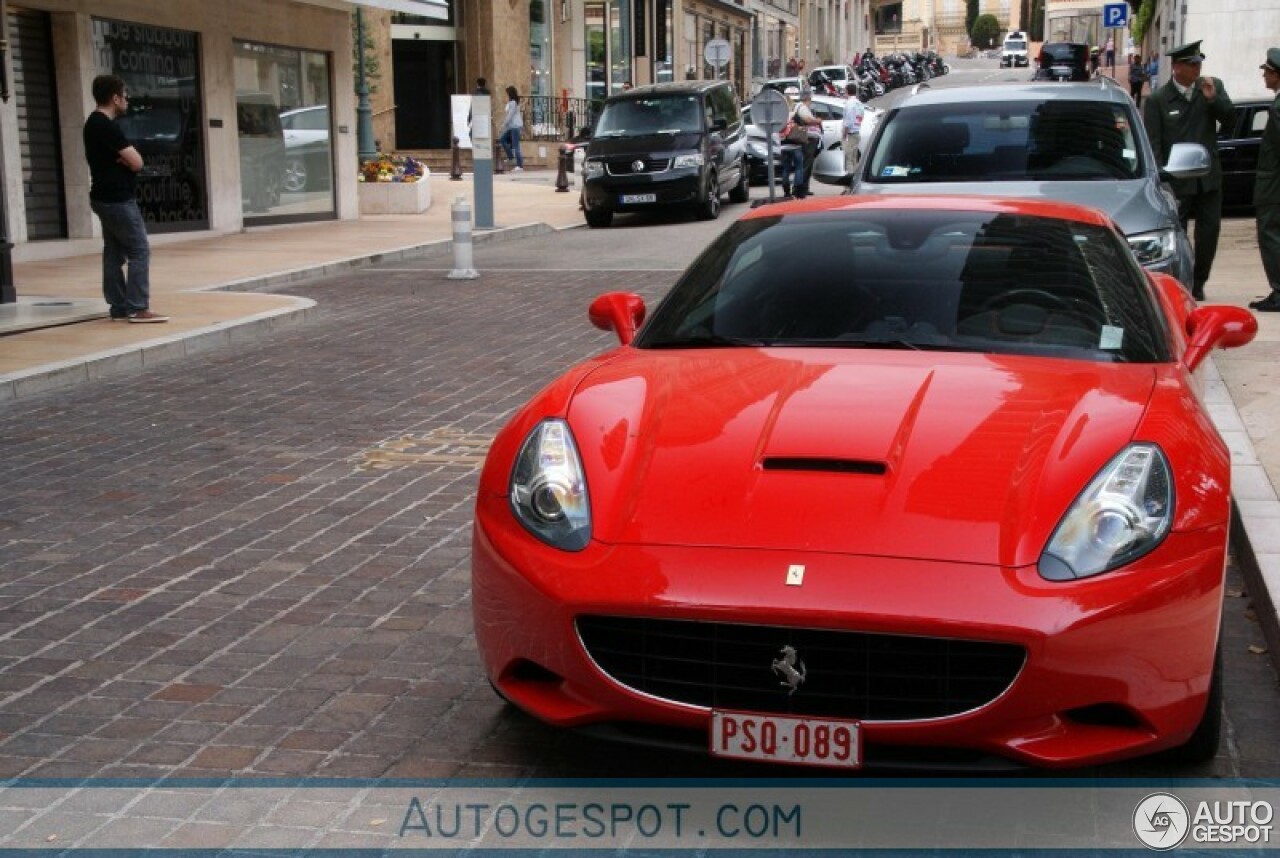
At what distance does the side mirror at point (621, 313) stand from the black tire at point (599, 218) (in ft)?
62.9

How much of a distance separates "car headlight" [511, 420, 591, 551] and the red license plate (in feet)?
1.83

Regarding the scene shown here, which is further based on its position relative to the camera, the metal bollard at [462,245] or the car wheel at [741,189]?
the car wheel at [741,189]

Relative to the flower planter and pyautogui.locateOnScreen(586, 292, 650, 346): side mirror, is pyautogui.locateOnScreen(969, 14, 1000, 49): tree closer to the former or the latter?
the flower planter

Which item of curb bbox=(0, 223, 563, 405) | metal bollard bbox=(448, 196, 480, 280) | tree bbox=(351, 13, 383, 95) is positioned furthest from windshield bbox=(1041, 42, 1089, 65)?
curb bbox=(0, 223, 563, 405)

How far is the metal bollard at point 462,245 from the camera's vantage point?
651 inches

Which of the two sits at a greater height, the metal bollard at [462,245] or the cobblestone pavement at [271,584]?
the metal bollard at [462,245]

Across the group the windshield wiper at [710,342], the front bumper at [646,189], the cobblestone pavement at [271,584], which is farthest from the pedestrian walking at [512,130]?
the windshield wiper at [710,342]

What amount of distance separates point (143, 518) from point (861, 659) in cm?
424

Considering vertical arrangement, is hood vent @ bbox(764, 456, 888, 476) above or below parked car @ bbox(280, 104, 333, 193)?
below

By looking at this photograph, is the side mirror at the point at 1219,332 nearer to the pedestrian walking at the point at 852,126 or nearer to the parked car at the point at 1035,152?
the parked car at the point at 1035,152

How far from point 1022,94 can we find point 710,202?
14933 mm

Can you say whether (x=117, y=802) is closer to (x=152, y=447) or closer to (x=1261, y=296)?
(x=152, y=447)

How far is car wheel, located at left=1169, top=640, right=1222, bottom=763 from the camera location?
12.7ft

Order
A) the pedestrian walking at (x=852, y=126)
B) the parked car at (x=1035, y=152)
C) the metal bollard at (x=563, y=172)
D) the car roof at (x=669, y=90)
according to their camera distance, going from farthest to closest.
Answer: the pedestrian walking at (x=852, y=126), the metal bollard at (x=563, y=172), the car roof at (x=669, y=90), the parked car at (x=1035, y=152)
